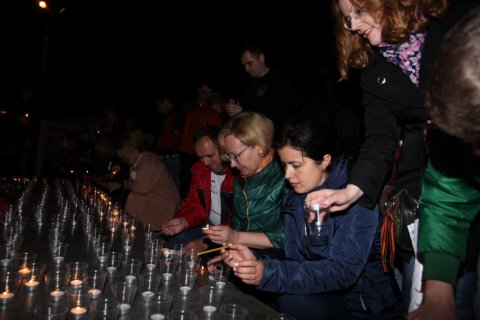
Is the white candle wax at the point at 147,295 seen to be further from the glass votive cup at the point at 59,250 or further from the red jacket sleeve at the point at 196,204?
the red jacket sleeve at the point at 196,204

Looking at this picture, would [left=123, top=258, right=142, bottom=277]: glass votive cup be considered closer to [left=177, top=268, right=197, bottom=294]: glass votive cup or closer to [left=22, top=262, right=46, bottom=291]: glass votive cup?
[left=177, top=268, right=197, bottom=294]: glass votive cup

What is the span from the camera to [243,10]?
8.95m

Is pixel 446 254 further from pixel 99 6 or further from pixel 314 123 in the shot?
pixel 99 6

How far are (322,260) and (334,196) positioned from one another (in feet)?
2.11

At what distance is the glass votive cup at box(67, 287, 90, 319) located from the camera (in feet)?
6.01

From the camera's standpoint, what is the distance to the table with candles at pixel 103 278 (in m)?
1.88

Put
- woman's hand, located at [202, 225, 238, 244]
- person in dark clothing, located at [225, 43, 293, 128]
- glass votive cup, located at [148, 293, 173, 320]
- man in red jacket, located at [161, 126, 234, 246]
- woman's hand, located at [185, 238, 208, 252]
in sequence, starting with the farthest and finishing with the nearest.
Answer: person in dark clothing, located at [225, 43, 293, 128] → man in red jacket, located at [161, 126, 234, 246] → woman's hand, located at [185, 238, 208, 252] → woman's hand, located at [202, 225, 238, 244] → glass votive cup, located at [148, 293, 173, 320]

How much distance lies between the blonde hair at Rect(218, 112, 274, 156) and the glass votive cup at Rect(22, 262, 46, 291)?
5.78 feet

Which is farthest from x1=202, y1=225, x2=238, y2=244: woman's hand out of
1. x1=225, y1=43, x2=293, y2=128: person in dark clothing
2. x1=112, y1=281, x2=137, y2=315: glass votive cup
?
x1=225, y1=43, x2=293, y2=128: person in dark clothing

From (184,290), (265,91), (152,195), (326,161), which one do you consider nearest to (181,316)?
(184,290)

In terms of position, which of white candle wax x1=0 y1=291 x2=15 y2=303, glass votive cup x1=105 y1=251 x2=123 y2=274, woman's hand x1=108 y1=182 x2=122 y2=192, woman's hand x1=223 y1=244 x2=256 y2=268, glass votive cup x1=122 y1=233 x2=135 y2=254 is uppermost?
woman's hand x1=108 y1=182 x2=122 y2=192

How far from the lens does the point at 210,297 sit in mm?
2064

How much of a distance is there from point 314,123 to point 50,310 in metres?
1.74

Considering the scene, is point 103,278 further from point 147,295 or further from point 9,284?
point 9,284
